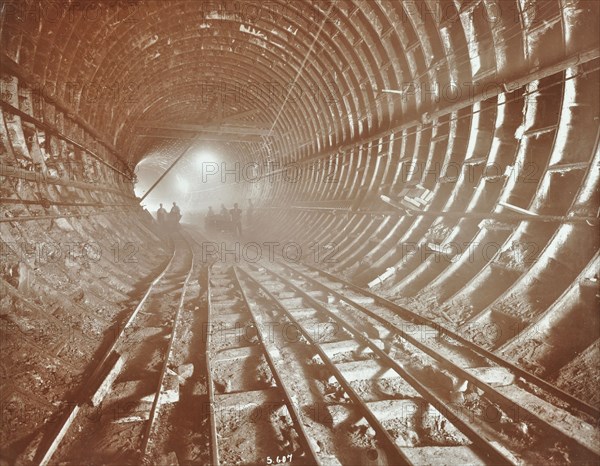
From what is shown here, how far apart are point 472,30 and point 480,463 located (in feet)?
21.6

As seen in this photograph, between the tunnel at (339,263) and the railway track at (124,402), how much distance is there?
0.02m

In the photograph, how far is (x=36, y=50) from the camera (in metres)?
6.11

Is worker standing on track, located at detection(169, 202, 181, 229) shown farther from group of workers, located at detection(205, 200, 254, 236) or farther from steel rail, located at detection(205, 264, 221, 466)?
steel rail, located at detection(205, 264, 221, 466)

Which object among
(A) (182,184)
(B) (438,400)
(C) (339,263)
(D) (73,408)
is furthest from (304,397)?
(A) (182,184)

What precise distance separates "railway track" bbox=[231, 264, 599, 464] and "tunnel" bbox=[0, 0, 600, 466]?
2cm

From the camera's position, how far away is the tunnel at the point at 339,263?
312cm

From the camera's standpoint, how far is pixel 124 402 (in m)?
3.43

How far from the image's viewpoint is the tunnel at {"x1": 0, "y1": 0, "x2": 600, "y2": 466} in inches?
123

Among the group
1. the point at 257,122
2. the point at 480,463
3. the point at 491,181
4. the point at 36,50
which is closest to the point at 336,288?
the point at 491,181

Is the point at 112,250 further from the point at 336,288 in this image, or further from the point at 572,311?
the point at 572,311

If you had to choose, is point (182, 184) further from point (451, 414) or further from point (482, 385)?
point (451, 414)

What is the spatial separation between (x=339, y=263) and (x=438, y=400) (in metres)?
5.74

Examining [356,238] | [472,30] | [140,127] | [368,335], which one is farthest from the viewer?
[140,127]

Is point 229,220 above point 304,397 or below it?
above
